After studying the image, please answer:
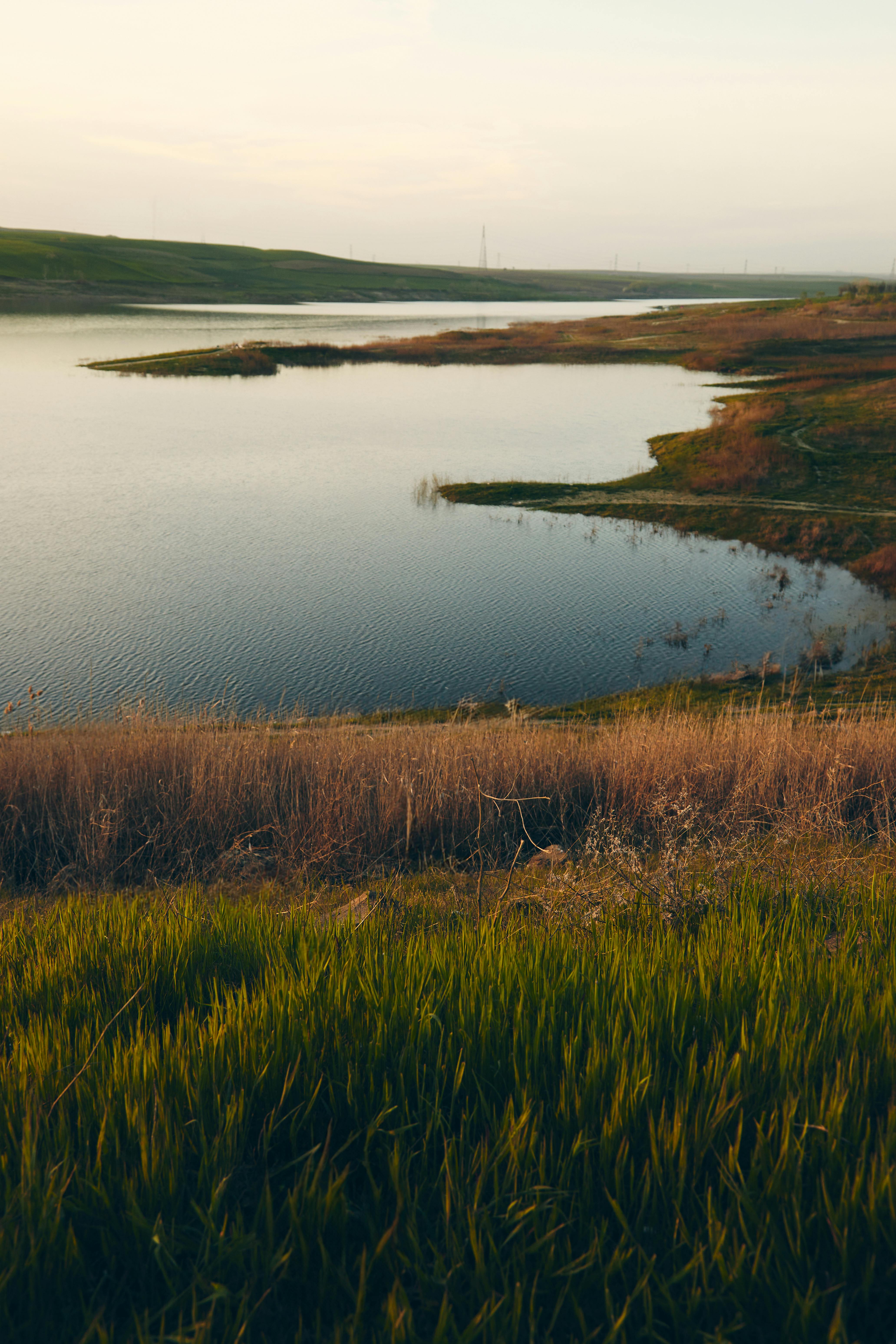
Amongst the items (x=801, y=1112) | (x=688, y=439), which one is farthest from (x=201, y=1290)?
(x=688, y=439)

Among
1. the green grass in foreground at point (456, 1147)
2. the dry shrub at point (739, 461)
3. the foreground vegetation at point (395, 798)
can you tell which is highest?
the dry shrub at point (739, 461)

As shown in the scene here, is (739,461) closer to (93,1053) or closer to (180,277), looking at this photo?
(93,1053)

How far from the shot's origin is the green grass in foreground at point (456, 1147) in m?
2.23

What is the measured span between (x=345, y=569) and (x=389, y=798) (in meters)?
15.1

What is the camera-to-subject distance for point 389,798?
826 centimetres

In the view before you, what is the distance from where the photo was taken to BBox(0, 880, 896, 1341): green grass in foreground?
7.30 ft

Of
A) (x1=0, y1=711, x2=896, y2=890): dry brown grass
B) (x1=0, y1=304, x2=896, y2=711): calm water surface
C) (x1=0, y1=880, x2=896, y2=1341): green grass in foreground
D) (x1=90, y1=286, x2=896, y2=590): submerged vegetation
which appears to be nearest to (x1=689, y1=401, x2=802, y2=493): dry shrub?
(x1=90, y1=286, x2=896, y2=590): submerged vegetation

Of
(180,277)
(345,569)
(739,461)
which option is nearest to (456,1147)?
(345,569)

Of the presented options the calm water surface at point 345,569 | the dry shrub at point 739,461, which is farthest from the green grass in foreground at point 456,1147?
the dry shrub at point 739,461

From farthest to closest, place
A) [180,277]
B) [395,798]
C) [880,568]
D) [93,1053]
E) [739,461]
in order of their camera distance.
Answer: [180,277]
[739,461]
[880,568]
[395,798]
[93,1053]

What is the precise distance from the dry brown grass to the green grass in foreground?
355cm

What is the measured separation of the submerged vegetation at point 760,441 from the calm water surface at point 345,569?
155 cm

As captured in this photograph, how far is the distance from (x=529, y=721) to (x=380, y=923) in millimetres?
8510

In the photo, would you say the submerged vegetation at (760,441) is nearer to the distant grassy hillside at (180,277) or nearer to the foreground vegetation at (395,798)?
the foreground vegetation at (395,798)
